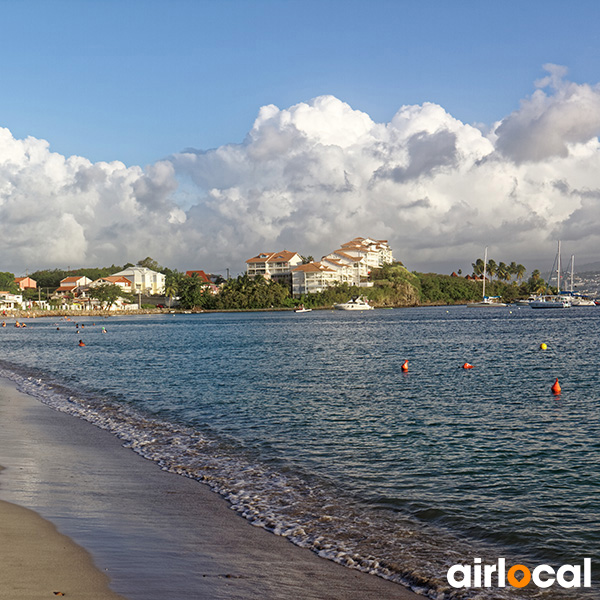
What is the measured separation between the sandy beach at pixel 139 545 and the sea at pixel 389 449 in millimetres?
625

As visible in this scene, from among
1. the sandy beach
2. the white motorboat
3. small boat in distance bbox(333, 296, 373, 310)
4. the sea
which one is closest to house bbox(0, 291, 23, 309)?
small boat in distance bbox(333, 296, 373, 310)

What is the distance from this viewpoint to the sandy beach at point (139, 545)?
733 cm

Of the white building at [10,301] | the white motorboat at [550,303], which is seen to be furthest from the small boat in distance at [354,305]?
the white building at [10,301]

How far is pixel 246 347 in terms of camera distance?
5566 centimetres

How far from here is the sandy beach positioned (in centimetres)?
733

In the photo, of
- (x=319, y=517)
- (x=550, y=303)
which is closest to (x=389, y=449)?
(x=319, y=517)

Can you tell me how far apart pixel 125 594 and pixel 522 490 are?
332 inches

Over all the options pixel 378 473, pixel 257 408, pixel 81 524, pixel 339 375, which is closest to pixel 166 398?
pixel 257 408

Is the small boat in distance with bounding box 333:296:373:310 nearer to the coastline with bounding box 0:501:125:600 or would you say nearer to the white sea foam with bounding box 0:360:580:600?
the white sea foam with bounding box 0:360:580:600

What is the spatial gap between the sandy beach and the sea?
63 centimetres

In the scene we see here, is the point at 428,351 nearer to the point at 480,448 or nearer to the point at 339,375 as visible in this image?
the point at 339,375

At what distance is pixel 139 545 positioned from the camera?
8844 mm

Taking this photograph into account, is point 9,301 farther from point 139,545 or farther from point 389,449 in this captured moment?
point 139,545

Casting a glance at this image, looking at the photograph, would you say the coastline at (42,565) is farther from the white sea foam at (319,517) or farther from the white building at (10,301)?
the white building at (10,301)
